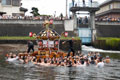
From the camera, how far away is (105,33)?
6047cm

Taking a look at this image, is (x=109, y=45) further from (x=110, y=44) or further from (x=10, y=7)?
(x=10, y=7)

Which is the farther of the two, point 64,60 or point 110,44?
point 110,44

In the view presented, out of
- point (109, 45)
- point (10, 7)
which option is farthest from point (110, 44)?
point (10, 7)

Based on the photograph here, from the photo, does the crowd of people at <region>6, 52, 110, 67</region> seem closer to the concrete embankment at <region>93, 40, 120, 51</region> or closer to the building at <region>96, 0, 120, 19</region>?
the concrete embankment at <region>93, 40, 120, 51</region>

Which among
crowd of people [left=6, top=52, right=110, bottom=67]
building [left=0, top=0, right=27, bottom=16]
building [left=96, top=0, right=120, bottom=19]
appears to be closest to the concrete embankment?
crowd of people [left=6, top=52, right=110, bottom=67]

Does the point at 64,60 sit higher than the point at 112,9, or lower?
lower

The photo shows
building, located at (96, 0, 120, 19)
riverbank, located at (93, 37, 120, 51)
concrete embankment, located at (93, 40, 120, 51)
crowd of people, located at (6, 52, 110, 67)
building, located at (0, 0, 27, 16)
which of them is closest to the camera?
crowd of people, located at (6, 52, 110, 67)

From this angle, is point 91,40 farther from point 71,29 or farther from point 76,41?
point 76,41

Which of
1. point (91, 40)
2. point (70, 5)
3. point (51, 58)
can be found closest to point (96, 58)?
point (51, 58)

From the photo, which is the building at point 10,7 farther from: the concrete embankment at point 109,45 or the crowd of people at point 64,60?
the crowd of people at point 64,60

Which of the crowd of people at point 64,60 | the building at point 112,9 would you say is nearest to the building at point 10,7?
the building at point 112,9

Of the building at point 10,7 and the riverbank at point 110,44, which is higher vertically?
the building at point 10,7

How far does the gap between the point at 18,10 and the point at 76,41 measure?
28.8 metres

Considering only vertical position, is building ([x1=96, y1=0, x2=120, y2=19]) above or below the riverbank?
above
